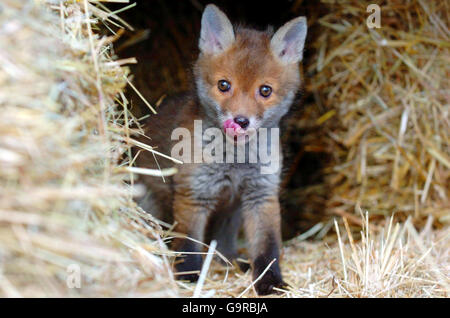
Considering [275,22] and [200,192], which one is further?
[275,22]

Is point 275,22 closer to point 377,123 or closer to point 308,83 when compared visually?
point 308,83

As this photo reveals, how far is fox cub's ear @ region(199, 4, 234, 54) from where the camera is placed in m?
3.11

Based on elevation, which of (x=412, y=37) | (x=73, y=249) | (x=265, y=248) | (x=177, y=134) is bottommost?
(x=265, y=248)

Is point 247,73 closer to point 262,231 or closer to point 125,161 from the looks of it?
point 125,161

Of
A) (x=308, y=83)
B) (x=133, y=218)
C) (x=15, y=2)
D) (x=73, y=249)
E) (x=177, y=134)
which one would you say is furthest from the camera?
(x=308, y=83)

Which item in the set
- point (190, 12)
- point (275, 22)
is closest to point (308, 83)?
point (275, 22)

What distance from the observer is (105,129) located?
6.67ft

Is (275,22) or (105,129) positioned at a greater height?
(275,22)

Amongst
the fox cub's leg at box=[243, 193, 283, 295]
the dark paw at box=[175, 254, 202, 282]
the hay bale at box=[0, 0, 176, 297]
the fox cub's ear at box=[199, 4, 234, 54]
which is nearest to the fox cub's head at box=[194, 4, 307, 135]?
the fox cub's ear at box=[199, 4, 234, 54]

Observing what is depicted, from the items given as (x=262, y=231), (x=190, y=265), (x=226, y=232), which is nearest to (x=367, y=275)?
(x=262, y=231)

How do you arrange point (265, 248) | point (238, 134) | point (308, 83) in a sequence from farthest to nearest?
point (308, 83)
point (265, 248)
point (238, 134)

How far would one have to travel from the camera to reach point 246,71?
295 cm

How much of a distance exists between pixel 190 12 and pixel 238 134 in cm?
266

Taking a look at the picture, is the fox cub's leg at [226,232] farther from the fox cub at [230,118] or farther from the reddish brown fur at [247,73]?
the reddish brown fur at [247,73]
